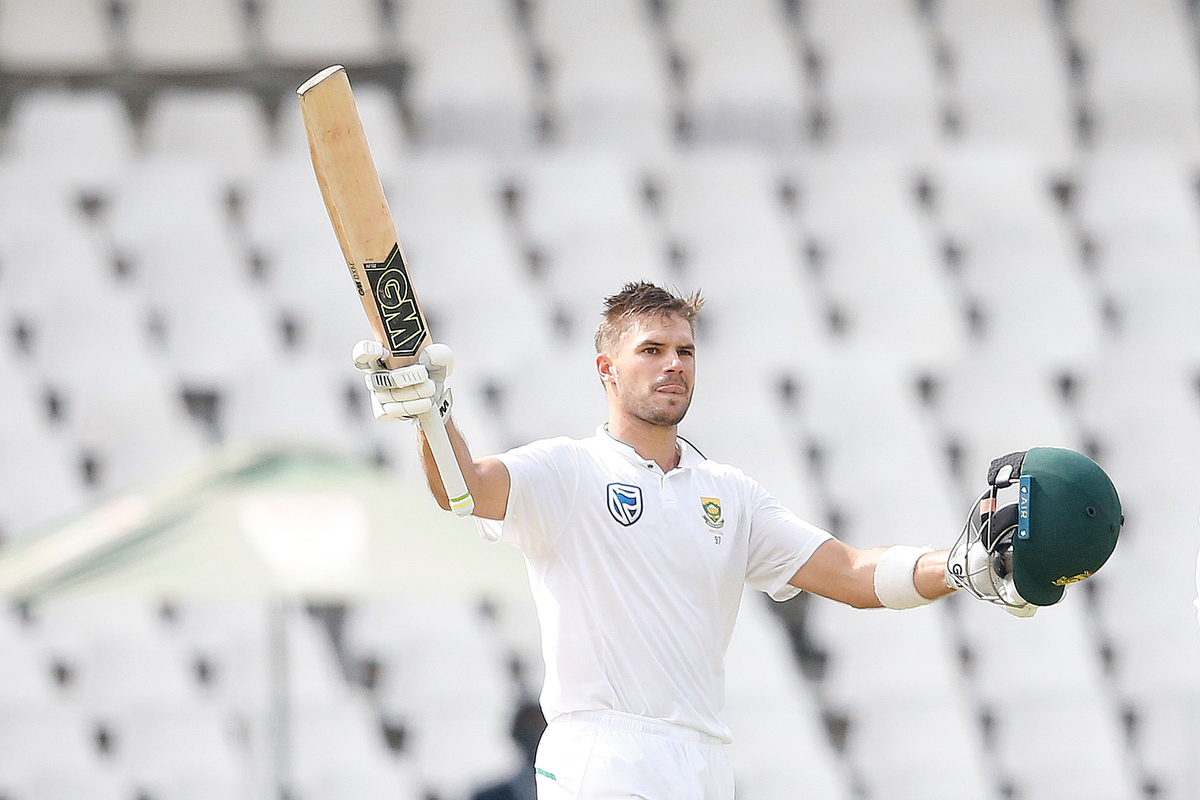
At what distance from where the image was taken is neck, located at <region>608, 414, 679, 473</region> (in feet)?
8.91

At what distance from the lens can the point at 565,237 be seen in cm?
759

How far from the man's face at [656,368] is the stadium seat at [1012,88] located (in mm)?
6288

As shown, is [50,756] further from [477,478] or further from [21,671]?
[477,478]

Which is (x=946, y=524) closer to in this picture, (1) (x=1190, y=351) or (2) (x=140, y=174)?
(1) (x=1190, y=351)

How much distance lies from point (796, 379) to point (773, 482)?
2.12 feet

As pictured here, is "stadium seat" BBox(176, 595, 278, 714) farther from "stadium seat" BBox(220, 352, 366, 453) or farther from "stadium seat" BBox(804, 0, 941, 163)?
"stadium seat" BBox(804, 0, 941, 163)

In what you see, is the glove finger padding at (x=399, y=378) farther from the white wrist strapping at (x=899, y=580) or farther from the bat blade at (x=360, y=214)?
the white wrist strapping at (x=899, y=580)

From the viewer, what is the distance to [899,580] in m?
2.71

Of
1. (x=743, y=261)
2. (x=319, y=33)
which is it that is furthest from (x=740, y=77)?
(x=319, y=33)

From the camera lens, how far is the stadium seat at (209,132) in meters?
7.86

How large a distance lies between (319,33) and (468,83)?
82 centimetres

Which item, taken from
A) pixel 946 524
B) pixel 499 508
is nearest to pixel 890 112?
pixel 946 524

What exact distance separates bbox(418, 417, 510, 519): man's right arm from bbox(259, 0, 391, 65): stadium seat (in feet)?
19.7

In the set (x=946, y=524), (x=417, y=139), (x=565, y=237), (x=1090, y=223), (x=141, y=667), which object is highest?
(x=417, y=139)
